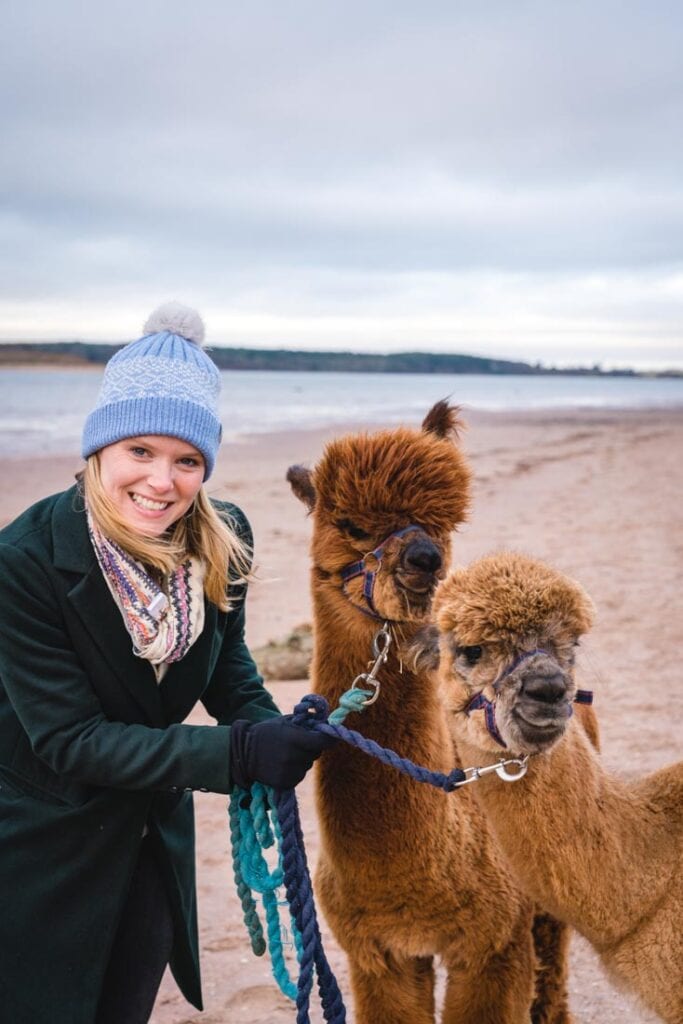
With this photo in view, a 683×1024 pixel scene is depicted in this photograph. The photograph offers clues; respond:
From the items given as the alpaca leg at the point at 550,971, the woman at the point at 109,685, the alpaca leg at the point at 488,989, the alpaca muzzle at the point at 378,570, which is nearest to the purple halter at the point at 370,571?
the alpaca muzzle at the point at 378,570

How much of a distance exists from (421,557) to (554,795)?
27.6 inches

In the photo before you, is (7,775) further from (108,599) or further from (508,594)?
(508,594)

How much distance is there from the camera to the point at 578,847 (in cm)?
220

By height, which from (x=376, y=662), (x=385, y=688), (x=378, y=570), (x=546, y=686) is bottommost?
(x=385, y=688)

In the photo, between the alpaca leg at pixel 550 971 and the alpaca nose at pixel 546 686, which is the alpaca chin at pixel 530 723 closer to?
the alpaca nose at pixel 546 686

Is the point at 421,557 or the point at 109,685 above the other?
the point at 421,557

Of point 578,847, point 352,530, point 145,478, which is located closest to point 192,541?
point 145,478

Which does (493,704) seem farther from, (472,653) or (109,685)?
(109,685)

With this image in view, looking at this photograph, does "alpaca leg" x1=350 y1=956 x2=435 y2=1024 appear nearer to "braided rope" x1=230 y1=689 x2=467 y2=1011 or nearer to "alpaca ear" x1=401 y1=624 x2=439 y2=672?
"braided rope" x1=230 y1=689 x2=467 y2=1011

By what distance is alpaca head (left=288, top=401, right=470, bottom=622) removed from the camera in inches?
97.5

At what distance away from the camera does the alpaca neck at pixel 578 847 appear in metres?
2.18

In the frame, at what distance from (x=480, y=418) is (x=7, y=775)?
130ft

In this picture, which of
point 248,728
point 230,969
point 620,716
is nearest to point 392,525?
point 248,728

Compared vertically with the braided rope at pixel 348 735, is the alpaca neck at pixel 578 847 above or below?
below
